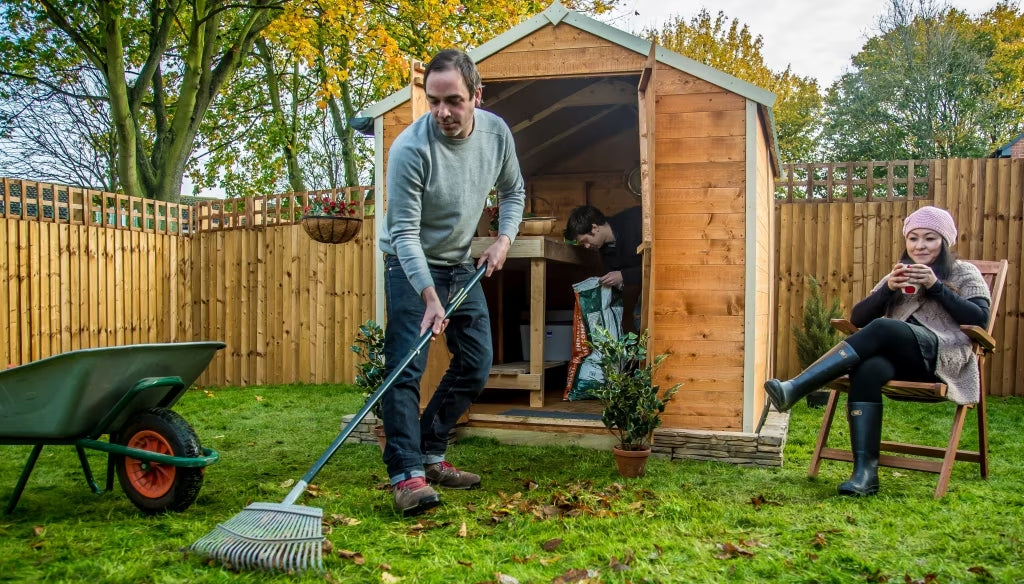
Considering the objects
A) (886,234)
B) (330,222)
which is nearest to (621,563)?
(330,222)

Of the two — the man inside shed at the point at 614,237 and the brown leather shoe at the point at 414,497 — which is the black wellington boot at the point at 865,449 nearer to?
the brown leather shoe at the point at 414,497

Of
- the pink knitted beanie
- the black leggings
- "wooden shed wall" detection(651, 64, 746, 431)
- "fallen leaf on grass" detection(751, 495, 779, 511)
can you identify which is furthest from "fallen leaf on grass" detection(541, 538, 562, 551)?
the pink knitted beanie

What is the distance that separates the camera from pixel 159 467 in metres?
2.72

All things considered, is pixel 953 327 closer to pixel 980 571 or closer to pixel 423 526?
pixel 980 571

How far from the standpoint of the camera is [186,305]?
25.0 ft

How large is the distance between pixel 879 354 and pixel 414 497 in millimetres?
1886

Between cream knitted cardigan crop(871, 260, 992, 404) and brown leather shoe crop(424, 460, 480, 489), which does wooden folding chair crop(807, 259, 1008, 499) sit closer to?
cream knitted cardigan crop(871, 260, 992, 404)

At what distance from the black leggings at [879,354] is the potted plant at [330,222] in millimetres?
3676

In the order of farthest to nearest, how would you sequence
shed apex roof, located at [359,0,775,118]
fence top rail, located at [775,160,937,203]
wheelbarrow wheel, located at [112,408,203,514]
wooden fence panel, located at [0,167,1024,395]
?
1. fence top rail, located at [775,160,937,203]
2. wooden fence panel, located at [0,167,1024,395]
3. shed apex roof, located at [359,0,775,118]
4. wheelbarrow wheel, located at [112,408,203,514]

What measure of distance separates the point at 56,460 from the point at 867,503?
367cm

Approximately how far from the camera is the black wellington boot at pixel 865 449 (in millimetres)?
2979

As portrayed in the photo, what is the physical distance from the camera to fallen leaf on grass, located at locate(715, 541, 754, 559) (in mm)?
2258

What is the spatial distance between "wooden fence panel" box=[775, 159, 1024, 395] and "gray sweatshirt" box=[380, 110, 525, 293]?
13.5ft

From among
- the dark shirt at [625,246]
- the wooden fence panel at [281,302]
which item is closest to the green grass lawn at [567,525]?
the dark shirt at [625,246]
